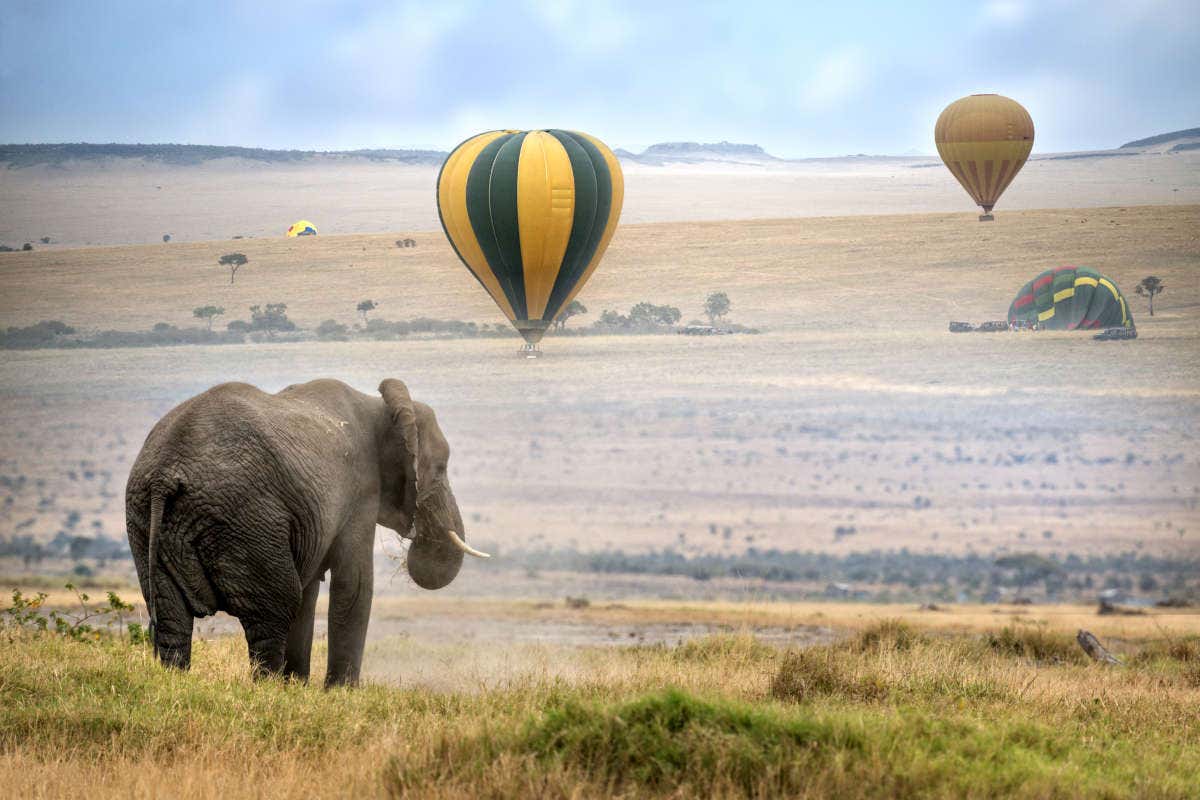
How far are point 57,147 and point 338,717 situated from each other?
169981 mm

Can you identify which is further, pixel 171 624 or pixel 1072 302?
pixel 1072 302

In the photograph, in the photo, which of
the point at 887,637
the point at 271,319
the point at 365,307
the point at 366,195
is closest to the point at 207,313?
the point at 271,319

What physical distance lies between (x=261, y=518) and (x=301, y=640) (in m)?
1.49

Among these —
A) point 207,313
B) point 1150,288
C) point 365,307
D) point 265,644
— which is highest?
point 1150,288

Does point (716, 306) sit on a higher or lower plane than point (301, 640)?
higher

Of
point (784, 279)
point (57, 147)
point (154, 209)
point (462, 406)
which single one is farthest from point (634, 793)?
point (57, 147)

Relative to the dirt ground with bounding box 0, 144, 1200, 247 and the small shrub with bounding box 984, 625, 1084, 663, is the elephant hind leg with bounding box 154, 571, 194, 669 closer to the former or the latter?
the small shrub with bounding box 984, 625, 1084, 663

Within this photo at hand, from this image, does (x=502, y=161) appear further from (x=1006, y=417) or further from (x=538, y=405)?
(x=1006, y=417)

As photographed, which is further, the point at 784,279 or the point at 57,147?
the point at 57,147

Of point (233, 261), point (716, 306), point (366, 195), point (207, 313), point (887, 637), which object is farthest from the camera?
point (366, 195)

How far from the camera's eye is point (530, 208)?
157ft

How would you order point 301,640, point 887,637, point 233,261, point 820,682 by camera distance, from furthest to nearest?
point 233,261, point 887,637, point 301,640, point 820,682

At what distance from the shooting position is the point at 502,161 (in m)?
49.1

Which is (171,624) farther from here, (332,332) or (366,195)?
(366,195)
